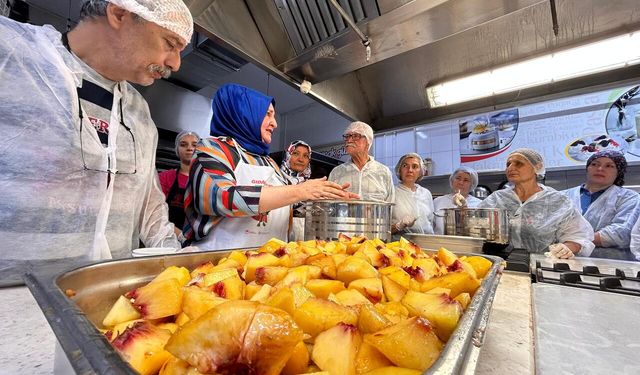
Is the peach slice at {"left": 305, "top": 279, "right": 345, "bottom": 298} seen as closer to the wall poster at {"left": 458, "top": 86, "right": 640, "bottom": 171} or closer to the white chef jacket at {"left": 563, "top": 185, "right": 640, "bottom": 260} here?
the white chef jacket at {"left": 563, "top": 185, "right": 640, "bottom": 260}

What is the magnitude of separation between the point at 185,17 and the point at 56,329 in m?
1.10

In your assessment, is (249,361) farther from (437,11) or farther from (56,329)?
(437,11)

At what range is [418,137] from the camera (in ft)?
12.3

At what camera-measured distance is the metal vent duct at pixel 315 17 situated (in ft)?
4.70

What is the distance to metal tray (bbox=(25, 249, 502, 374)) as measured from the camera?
0.19 meters

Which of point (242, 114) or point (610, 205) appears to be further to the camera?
point (610, 205)

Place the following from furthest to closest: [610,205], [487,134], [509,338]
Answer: [487,134] < [610,205] < [509,338]

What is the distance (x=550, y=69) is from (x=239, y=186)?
231 centimetres

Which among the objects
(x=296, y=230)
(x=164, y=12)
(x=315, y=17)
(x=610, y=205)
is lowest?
(x=296, y=230)

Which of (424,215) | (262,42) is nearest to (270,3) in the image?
(262,42)

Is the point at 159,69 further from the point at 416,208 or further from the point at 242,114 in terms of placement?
the point at 416,208

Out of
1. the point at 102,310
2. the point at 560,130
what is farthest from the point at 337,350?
the point at 560,130

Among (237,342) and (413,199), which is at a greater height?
(413,199)

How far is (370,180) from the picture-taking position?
2480mm
